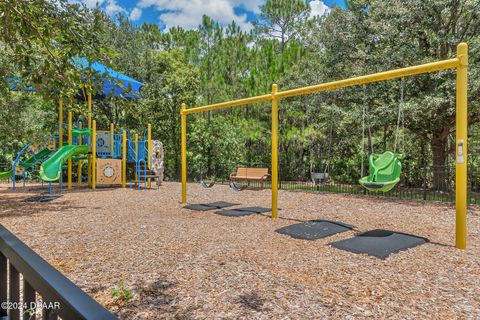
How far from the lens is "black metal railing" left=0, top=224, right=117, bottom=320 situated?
820 mm

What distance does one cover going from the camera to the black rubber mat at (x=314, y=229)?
4753mm

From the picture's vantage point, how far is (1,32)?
3787 mm

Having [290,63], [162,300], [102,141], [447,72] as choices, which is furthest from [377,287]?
[290,63]

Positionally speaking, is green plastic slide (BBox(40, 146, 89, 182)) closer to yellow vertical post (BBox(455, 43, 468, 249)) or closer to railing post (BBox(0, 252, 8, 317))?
railing post (BBox(0, 252, 8, 317))

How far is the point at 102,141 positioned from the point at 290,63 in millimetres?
8237

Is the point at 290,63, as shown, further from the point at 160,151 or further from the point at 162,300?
the point at 162,300

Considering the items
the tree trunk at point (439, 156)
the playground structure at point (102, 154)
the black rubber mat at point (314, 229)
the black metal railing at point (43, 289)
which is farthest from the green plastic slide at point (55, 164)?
the tree trunk at point (439, 156)

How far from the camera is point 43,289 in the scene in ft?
3.21

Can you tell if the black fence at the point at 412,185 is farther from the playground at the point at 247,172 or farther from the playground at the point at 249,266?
the playground at the point at 249,266

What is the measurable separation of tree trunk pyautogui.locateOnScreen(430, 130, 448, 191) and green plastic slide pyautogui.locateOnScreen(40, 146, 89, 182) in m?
10.3

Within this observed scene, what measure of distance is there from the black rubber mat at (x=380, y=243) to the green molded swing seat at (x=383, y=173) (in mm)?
1685

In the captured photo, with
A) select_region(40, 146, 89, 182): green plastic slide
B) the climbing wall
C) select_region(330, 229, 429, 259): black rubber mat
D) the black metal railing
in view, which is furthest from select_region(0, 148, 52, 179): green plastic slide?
the black metal railing

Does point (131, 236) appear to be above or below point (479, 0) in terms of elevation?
below

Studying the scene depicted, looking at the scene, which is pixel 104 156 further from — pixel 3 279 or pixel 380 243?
pixel 3 279
